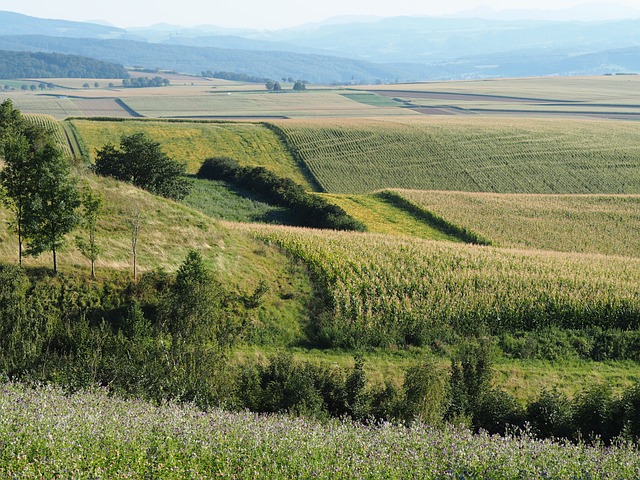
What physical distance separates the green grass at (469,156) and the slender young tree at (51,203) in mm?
49425

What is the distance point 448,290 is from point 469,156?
58150 mm

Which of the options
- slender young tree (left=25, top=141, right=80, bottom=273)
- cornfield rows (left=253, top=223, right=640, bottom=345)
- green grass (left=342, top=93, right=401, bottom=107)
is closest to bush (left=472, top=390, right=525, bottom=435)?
cornfield rows (left=253, top=223, right=640, bottom=345)

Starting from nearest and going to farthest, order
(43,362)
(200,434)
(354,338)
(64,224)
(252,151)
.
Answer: (200,434) < (43,362) < (64,224) < (354,338) < (252,151)

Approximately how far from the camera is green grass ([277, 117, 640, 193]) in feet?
246

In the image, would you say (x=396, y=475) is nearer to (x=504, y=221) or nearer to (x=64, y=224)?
(x=64, y=224)

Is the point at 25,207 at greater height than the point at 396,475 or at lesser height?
greater

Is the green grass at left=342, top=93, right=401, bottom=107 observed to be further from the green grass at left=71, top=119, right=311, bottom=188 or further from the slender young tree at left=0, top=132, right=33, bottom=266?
the slender young tree at left=0, top=132, right=33, bottom=266

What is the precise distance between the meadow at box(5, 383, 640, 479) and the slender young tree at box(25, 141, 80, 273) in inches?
412

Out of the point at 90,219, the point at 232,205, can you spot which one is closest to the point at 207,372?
the point at 90,219

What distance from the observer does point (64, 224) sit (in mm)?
24219

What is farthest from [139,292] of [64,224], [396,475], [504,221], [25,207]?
[504,221]

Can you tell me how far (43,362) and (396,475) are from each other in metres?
12.3

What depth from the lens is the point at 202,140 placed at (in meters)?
85.8

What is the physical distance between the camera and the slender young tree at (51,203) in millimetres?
23719
